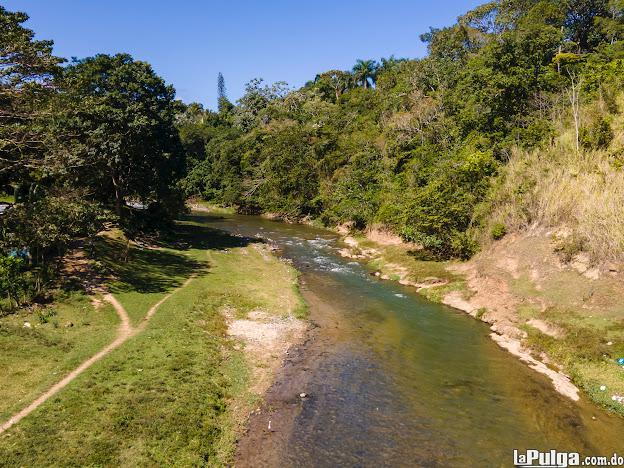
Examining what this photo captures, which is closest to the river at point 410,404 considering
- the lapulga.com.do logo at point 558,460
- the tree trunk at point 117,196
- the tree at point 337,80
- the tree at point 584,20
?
the lapulga.com.do logo at point 558,460

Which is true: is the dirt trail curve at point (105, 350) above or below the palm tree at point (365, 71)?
below

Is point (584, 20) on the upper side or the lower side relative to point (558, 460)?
upper

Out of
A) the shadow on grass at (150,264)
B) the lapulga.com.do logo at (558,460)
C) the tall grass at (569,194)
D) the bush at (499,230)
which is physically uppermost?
the tall grass at (569,194)

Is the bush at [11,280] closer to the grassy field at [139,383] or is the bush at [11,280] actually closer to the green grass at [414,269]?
the grassy field at [139,383]

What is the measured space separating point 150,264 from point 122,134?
1302cm

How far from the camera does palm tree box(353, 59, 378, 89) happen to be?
126125 millimetres

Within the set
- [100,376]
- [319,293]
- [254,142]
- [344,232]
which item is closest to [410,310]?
[319,293]

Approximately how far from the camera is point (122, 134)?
1612 inches

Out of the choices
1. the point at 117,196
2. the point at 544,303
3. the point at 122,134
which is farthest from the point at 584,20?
the point at 117,196

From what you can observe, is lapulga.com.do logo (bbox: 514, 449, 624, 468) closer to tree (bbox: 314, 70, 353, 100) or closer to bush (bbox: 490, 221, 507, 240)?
bush (bbox: 490, 221, 507, 240)

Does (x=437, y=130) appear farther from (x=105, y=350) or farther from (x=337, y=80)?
(x=337, y=80)

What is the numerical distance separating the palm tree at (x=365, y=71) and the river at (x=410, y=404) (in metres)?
108

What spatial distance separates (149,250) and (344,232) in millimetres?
35194

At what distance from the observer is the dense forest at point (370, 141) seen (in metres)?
27.5
